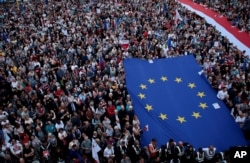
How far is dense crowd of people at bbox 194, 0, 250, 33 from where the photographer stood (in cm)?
1893

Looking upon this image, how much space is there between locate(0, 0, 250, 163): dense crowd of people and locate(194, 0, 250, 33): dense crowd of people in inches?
67.6

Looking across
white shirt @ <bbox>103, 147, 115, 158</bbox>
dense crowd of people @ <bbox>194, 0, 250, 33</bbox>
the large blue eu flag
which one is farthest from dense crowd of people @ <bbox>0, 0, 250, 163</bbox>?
dense crowd of people @ <bbox>194, 0, 250, 33</bbox>

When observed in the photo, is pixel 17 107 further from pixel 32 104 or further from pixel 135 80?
pixel 135 80

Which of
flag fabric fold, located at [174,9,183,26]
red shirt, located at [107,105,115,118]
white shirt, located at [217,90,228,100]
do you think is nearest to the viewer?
red shirt, located at [107,105,115,118]

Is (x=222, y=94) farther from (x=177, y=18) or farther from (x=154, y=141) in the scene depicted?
(x=177, y=18)

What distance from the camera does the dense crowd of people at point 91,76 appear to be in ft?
37.0

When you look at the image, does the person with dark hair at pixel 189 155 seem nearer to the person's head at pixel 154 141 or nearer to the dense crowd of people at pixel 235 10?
the person's head at pixel 154 141

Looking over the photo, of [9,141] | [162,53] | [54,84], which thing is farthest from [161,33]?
[9,141]

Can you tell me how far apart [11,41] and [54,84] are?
671cm

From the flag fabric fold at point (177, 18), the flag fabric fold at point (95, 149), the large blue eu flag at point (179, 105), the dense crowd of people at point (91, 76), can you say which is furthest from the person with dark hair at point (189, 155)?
the flag fabric fold at point (177, 18)

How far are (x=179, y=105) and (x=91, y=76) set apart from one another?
422 centimetres

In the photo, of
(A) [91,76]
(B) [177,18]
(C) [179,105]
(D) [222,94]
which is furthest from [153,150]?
(B) [177,18]

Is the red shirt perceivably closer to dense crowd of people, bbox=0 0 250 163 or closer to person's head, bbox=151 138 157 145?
dense crowd of people, bbox=0 0 250 163

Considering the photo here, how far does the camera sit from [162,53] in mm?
16625
